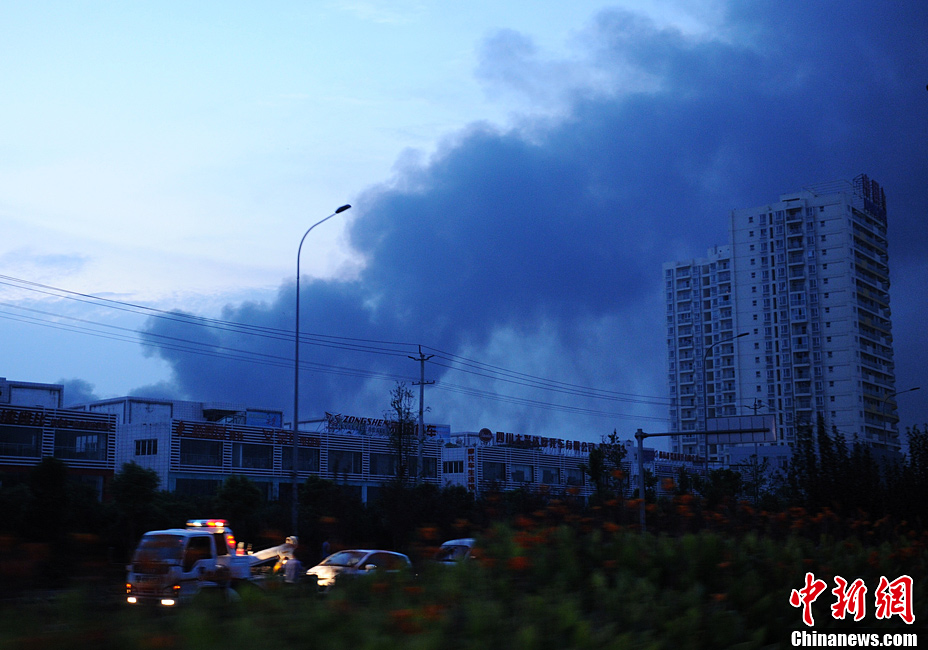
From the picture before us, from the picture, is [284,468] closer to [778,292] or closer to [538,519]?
[538,519]

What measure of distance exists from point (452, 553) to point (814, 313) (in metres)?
121

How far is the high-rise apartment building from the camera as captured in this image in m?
116

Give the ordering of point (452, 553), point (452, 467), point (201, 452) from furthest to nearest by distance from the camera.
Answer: point (452, 467), point (201, 452), point (452, 553)

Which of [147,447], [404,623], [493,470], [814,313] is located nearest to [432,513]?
[404,623]

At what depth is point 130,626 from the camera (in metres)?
3.85

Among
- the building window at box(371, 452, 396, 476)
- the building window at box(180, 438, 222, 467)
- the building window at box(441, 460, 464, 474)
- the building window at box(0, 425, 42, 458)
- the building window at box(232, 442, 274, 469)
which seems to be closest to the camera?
the building window at box(0, 425, 42, 458)

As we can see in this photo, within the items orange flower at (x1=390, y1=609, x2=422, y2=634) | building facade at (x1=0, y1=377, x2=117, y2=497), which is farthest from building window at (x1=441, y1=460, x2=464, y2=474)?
orange flower at (x1=390, y1=609, x2=422, y2=634)

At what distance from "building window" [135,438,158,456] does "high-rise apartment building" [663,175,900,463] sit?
79.4 meters

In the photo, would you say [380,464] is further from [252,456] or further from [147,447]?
[147,447]

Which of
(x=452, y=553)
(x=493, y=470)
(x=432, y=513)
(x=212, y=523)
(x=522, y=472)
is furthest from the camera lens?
(x=522, y=472)

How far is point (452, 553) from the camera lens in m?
6.72

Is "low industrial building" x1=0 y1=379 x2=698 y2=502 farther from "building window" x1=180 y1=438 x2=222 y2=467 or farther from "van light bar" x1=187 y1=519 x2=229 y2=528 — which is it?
"van light bar" x1=187 y1=519 x2=229 y2=528

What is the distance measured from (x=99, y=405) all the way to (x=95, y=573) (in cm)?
8729

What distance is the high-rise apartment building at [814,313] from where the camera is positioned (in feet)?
382
